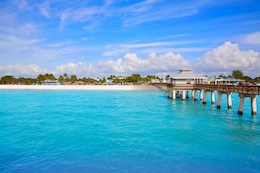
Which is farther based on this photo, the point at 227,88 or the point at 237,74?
the point at 237,74

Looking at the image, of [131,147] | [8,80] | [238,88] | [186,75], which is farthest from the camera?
[8,80]

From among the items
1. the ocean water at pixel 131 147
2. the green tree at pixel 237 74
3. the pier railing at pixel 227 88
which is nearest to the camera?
the ocean water at pixel 131 147

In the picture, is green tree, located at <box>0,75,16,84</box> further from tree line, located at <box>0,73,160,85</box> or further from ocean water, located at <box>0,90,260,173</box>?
ocean water, located at <box>0,90,260,173</box>

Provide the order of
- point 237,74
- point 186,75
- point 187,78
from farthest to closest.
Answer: point 237,74 → point 186,75 → point 187,78

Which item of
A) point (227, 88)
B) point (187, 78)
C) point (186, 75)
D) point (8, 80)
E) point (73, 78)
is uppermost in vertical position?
point (73, 78)

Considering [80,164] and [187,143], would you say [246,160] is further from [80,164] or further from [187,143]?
[80,164]

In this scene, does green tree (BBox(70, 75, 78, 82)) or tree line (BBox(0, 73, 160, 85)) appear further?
green tree (BBox(70, 75, 78, 82))

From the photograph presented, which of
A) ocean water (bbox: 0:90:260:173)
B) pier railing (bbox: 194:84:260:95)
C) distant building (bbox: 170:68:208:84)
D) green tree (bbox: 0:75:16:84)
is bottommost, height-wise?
ocean water (bbox: 0:90:260:173)

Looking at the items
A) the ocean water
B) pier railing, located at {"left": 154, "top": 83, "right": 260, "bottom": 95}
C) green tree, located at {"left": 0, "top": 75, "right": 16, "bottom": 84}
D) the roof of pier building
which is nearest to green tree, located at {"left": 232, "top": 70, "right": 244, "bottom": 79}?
the roof of pier building

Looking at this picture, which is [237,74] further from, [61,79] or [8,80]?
[8,80]

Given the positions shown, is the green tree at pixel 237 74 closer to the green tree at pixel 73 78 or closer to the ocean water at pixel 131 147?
the green tree at pixel 73 78

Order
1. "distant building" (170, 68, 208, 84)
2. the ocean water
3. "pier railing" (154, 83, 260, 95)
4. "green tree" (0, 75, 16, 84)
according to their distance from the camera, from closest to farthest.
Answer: the ocean water → "pier railing" (154, 83, 260, 95) → "distant building" (170, 68, 208, 84) → "green tree" (0, 75, 16, 84)

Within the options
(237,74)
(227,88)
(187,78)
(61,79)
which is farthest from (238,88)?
(61,79)

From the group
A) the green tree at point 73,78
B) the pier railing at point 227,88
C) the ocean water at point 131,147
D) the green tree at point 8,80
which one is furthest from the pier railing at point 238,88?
the green tree at point 8,80
